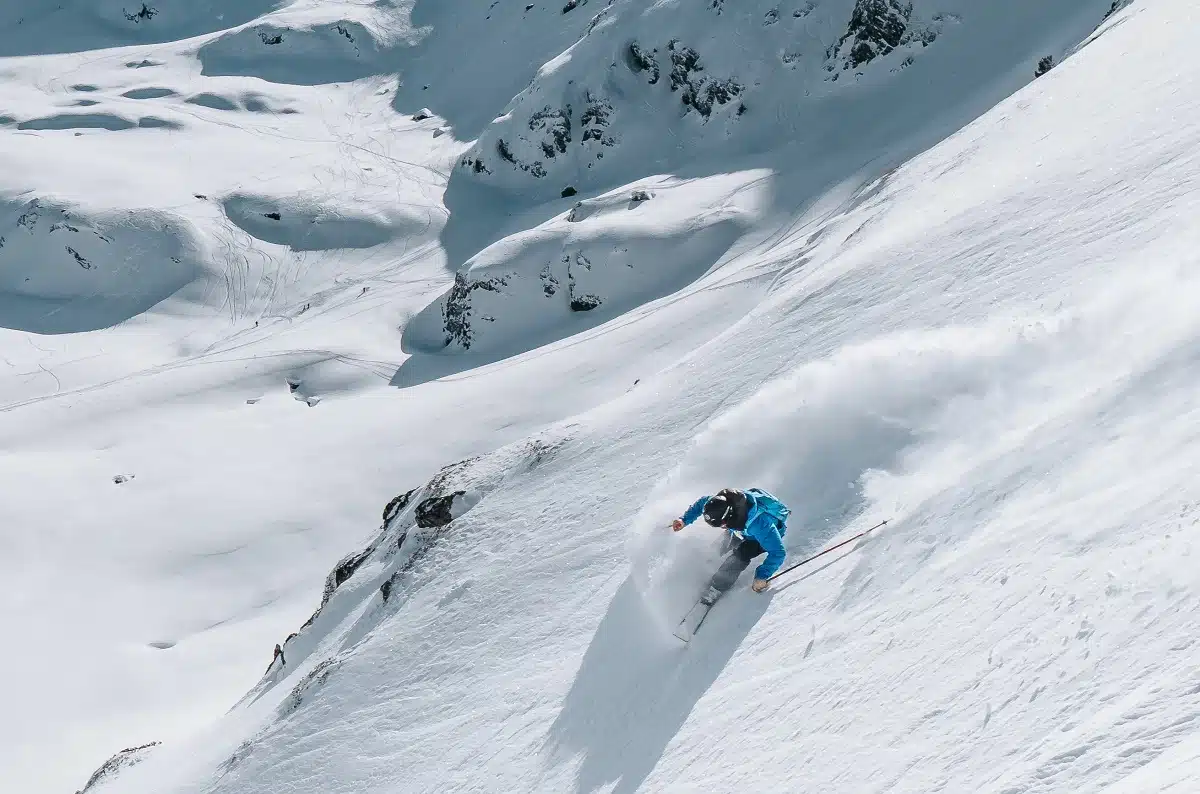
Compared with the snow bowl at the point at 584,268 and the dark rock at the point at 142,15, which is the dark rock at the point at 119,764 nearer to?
Result: the snow bowl at the point at 584,268

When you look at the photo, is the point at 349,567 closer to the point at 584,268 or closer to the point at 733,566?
the point at 733,566

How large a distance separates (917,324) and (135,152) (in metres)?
70.3

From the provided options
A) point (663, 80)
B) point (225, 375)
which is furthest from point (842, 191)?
point (225, 375)

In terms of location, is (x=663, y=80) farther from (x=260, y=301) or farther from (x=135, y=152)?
(x=135, y=152)

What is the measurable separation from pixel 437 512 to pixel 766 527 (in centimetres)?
1034

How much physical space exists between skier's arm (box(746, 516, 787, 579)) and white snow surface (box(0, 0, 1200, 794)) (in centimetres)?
38

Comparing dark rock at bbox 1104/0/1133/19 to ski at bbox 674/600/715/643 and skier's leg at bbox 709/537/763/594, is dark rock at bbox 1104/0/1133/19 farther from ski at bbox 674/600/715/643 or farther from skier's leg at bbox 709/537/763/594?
ski at bbox 674/600/715/643

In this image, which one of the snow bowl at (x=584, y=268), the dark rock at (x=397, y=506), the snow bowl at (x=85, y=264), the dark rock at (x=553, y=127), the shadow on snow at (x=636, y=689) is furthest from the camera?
the dark rock at (x=553, y=127)

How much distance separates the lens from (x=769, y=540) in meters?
11.0

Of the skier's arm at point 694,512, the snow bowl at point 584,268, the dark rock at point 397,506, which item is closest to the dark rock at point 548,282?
the snow bowl at point 584,268

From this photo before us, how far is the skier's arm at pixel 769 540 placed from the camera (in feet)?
36.0

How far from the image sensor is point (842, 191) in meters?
47.2

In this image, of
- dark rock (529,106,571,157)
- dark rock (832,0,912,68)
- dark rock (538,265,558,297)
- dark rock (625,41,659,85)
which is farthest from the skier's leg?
dark rock (625,41,659,85)

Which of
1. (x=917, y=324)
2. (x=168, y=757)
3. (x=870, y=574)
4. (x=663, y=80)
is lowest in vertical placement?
(x=168, y=757)
